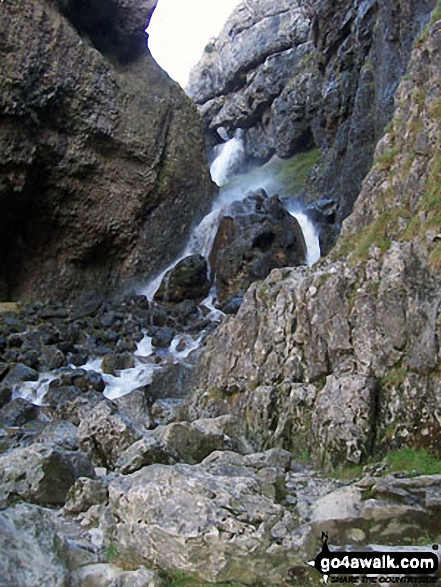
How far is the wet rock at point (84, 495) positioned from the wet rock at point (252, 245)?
21.8 meters

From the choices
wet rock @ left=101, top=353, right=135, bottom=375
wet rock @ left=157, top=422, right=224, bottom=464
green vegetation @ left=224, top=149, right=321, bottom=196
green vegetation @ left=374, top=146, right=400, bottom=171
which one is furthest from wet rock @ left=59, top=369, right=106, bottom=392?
green vegetation @ left=224, top=149, right=321, bottom=196

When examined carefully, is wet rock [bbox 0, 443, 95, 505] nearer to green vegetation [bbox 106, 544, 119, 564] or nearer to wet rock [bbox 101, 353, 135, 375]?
green vegetation [bbox 106, 544, 119, 564]

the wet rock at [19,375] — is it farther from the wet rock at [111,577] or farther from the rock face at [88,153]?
the wet rock at [111,577]

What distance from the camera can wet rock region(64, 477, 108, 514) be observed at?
7.27 metres

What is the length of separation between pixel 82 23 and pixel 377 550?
1436 inches

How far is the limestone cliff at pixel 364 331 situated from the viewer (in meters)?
9.42

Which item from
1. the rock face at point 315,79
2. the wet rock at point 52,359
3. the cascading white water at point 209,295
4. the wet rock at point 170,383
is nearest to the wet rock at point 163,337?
the cascading white water at point 209,295

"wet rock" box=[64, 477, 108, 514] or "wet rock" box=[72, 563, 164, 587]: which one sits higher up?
"wet rock" box=[64, 477, 108, 514]

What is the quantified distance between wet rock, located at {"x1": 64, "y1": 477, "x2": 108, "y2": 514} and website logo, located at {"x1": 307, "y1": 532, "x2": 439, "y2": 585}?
334 cm

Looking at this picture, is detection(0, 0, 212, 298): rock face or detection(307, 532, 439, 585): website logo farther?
detection(0, 0, 212, 298): rock face

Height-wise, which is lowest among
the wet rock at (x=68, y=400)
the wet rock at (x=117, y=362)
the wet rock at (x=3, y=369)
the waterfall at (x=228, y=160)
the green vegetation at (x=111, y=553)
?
the green vegetation at (x=111, y=553)

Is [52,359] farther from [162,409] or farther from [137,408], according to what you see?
[137,408]

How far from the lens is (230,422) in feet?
38.5

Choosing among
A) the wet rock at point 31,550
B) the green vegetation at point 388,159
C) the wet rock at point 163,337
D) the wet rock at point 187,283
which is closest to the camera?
the wet rock at point 31,550
